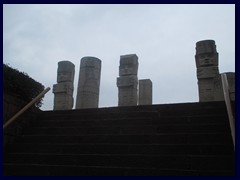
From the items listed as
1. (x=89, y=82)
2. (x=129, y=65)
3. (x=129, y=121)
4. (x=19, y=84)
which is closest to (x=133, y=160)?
(x=129, y=121)

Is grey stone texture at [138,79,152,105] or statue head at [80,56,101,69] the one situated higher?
statue head at [80,56,101,69]

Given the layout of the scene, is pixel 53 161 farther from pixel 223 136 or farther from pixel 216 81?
pixel 216 81

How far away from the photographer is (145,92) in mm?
15695

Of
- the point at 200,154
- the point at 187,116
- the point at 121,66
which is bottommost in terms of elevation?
the point at 200,154

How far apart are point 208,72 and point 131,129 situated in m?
6.64

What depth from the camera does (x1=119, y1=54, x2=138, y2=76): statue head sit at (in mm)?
12750

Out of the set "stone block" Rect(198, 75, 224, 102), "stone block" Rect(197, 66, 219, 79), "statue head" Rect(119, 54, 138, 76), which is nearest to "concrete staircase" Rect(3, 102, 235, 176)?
"stone block" Rect(198, 75, 224, 102)

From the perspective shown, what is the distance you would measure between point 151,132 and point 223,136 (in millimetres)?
1505

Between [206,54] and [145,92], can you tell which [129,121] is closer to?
[206,54]

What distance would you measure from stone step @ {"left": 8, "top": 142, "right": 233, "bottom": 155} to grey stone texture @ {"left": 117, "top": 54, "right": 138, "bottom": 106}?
6837 mm

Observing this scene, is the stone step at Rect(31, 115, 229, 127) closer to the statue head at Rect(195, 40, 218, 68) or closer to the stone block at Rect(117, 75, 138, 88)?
the stone block at Rect(117, 75, 138, 88)

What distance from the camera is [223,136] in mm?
5082

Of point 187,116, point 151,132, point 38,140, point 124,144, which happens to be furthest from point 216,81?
point 38,140

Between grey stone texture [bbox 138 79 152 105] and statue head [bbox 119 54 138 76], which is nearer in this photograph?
statue head [bbox 119 54 138 76]
